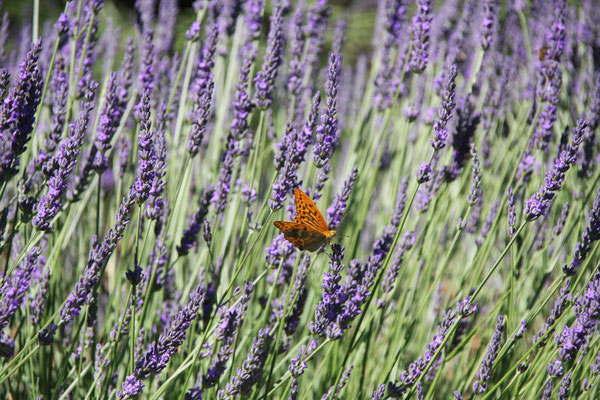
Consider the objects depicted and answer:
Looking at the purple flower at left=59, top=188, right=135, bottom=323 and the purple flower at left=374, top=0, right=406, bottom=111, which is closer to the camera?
the purple flower at left=59, top=188, right=135, bottom=323

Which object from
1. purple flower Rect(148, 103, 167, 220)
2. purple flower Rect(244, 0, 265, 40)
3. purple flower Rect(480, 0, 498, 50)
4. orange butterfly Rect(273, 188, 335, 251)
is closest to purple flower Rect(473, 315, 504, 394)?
orange butterfly Rect(273, 188, 335, 251)

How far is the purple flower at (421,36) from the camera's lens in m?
1.51

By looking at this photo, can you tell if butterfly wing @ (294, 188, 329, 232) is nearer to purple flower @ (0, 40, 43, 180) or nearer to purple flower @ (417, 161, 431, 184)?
purple flower @ (417, 161, 431, 184)

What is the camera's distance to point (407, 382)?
3.71 ft

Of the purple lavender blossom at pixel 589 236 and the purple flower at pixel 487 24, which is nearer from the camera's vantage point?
the purple lavender blossom at pixel 589 236

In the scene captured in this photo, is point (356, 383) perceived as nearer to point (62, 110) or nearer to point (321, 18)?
point (62, 110)

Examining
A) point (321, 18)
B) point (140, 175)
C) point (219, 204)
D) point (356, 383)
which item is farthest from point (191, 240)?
point (321, 18)

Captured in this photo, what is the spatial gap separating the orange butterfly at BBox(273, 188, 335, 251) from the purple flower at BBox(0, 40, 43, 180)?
56 cm

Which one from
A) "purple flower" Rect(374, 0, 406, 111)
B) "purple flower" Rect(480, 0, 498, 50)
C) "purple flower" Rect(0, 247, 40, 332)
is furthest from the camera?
"purple flower" Rect(374, 0, 406, 111)

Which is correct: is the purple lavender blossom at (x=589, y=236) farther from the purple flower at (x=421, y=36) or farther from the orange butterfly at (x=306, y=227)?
the purple flower at (x=421, y=36)

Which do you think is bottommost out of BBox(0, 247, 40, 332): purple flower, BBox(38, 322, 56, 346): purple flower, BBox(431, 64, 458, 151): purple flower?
BBox(38, 322, 56, 346): purple flower

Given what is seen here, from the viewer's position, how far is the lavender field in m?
1.08

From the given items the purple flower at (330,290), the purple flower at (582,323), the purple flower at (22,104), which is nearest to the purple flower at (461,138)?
the purple flower at (582,323)

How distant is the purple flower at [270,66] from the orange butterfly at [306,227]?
1.36 feet
